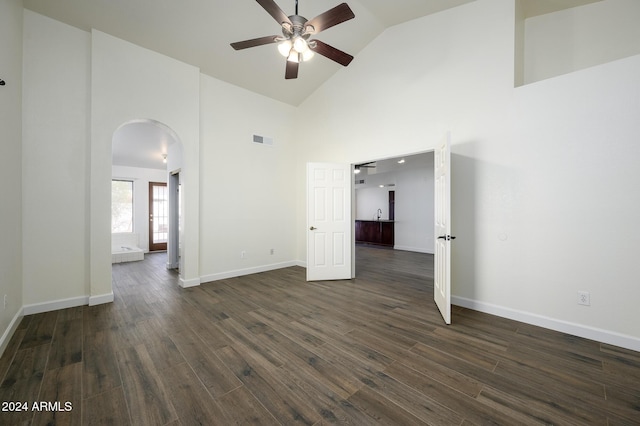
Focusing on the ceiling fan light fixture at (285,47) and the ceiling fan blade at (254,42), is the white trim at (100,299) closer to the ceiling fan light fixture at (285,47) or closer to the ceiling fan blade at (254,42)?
the ceiling fan blade at (254,42)

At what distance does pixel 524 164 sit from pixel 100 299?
5739 millimetres

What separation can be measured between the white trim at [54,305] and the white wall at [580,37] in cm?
673

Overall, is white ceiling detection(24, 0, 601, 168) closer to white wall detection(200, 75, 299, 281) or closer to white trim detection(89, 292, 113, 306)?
white wall detection(200, 75, 299, 281)

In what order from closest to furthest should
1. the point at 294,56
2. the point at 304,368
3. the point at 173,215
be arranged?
the point at 304,368 < the point at 294,56 < the point at 173,215

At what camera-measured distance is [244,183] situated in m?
4.99

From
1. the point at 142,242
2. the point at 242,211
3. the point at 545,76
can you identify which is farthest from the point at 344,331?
the point at 142,242

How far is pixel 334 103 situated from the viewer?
16.6 feet

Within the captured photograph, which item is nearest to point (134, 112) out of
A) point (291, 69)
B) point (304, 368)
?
point (291, 69)

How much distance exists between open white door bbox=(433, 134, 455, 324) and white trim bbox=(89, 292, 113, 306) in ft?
14.6

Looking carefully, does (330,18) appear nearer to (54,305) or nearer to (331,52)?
(331,52)

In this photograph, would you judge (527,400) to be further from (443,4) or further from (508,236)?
(443,4)

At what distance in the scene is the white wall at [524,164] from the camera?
7.98 ft

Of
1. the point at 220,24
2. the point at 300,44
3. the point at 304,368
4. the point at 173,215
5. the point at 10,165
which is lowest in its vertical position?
the point at 304,368

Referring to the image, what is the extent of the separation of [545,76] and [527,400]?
3.78 meters
